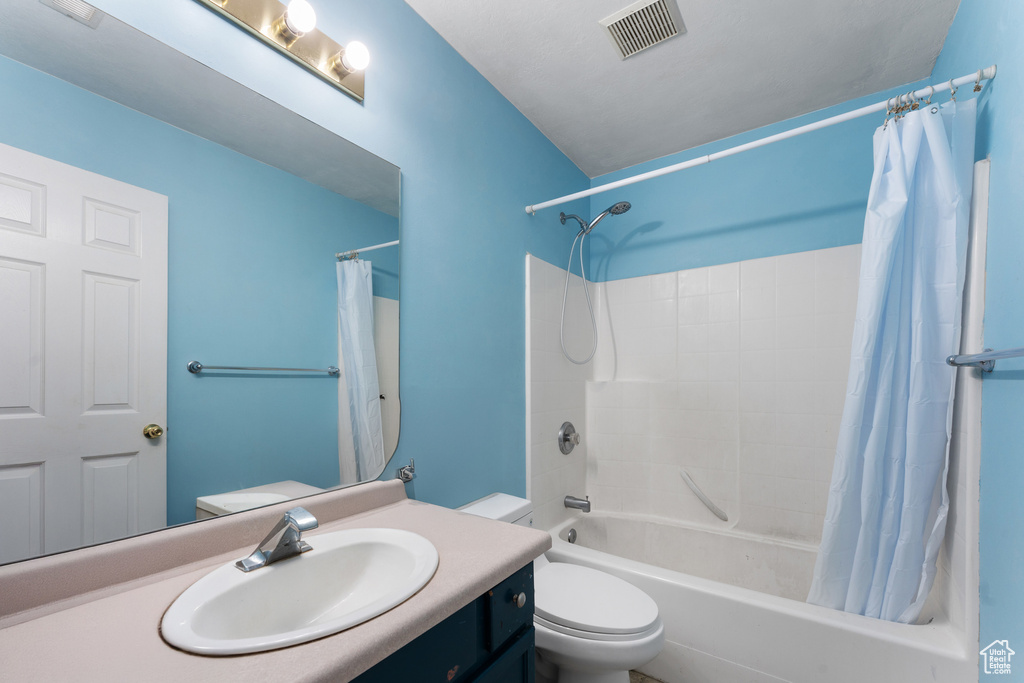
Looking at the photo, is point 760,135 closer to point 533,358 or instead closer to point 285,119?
point 533,358

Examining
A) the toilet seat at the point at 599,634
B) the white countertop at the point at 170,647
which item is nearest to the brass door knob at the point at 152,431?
the white countertop at the point at 170,647

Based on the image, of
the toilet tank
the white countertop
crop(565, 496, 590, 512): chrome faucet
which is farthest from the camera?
crop(565, 496, 590, 512): chrome faucet

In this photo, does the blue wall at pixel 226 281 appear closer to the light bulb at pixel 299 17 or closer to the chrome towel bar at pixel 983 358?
the light bulb at pixel 299 17

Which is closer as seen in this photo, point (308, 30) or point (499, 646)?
point (499, 646)

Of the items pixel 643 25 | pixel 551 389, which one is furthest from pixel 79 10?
pixel 551 389

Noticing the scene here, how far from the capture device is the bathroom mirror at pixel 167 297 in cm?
73

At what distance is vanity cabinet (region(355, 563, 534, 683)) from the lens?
701 millimetres

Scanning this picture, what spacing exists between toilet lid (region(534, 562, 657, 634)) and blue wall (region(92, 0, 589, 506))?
0.43 meters

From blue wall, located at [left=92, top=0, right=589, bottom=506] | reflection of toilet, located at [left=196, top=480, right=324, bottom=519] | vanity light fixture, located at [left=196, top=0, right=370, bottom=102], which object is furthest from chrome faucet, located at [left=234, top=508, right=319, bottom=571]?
vanity light fixture, located at [left=196, top=0, right=370, bottom=102]

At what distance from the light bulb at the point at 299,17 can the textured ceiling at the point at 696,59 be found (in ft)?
1.73

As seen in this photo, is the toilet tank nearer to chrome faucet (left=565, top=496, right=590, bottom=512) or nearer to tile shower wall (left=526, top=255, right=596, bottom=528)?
tile shower wall (left=526, top=255, right=596, bottom=528)

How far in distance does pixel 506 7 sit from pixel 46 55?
4.13ft

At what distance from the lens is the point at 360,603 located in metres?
0.93

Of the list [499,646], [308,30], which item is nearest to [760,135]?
[308,30]
